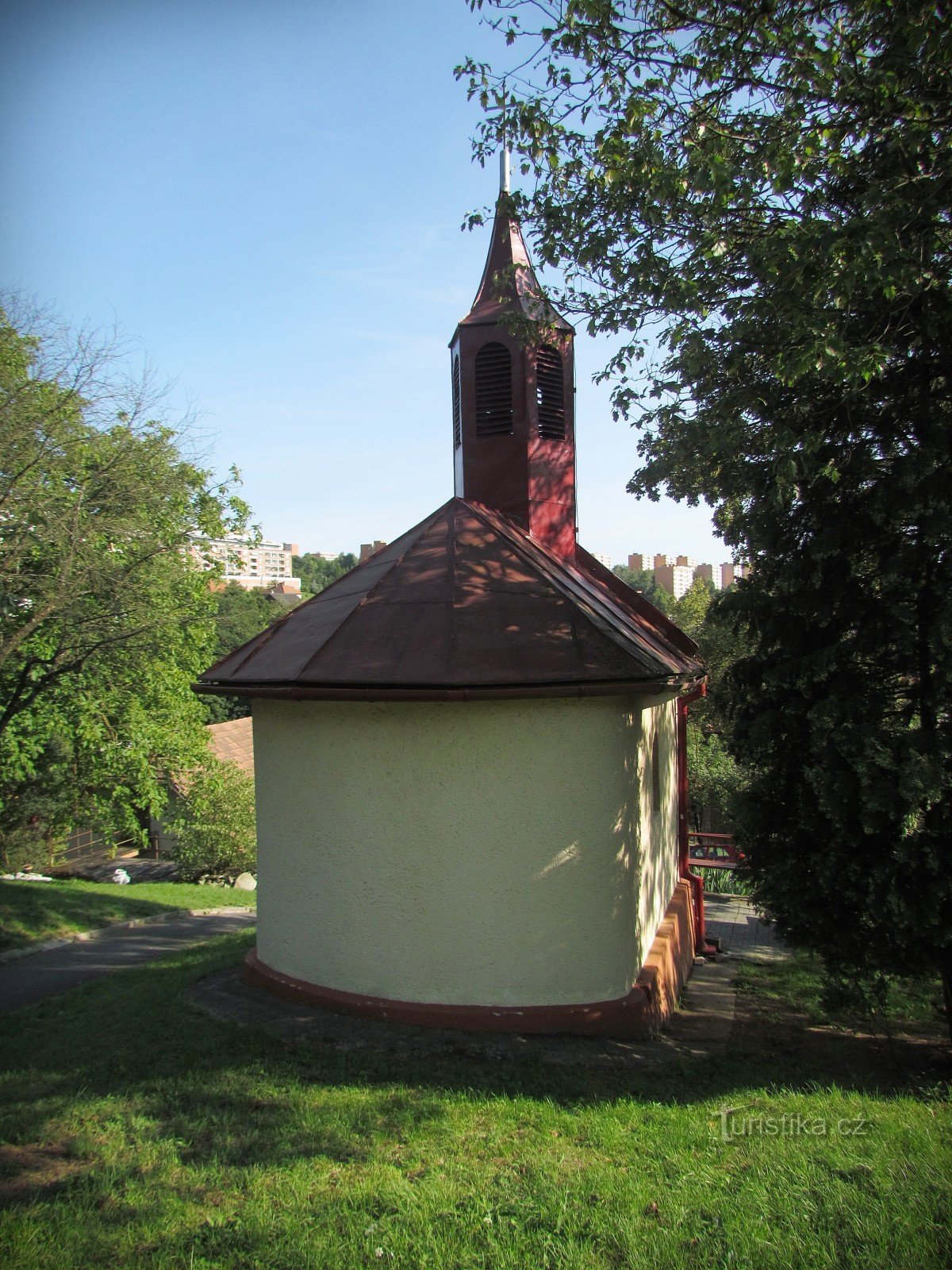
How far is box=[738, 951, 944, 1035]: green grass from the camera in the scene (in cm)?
689

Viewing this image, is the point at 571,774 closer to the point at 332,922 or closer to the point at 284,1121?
the point at 332,922

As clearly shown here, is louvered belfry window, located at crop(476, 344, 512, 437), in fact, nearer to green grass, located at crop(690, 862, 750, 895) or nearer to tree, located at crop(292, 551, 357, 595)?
green grass, located at crop(690, 862, 750, 895)

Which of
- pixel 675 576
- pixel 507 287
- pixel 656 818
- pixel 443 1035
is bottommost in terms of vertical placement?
pixel 443 1035

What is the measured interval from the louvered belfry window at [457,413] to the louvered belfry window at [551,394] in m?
0.93

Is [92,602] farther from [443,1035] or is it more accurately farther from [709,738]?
[709,738]

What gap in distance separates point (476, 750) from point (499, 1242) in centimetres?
333

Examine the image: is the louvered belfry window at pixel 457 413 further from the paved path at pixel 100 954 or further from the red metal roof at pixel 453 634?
the paved path at pixel 100 954

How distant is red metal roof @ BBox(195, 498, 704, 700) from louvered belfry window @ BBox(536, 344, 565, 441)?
5.94 feet

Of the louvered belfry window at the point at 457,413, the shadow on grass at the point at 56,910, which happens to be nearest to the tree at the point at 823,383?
the louvered belfry window at the point at 457,413

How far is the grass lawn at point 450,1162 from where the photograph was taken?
12.0ft

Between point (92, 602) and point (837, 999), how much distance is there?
11.3 m

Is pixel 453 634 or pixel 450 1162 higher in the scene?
pixel 453 634

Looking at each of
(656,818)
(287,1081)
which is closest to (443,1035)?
(287,1081)

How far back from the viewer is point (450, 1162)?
4.45 metres
